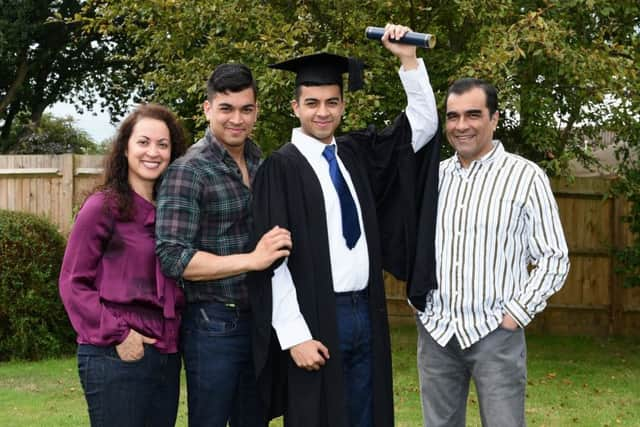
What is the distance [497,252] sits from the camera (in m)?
4.01

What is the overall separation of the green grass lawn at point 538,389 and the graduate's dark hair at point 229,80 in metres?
3.95

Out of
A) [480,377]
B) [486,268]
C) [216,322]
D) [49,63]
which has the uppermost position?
[49,63]

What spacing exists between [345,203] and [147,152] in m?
0.89

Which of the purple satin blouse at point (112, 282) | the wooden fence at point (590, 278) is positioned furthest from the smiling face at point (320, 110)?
the wooden fence at point (590, 278)

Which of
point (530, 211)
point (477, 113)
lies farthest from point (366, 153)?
point (530, 211)

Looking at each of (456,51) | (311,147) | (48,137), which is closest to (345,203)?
(311,147)

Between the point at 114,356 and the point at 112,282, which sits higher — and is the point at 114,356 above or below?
below

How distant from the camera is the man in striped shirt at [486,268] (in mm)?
3986

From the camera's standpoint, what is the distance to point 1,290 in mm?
9992

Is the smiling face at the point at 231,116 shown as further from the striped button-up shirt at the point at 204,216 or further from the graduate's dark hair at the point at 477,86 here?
the graduate's dark hair at the point at 477,86

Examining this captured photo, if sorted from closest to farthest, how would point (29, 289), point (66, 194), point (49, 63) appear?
1. point (29, 289)
2. point (66, 194)
3. point (49, 63)

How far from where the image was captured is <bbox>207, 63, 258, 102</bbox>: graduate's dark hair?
4.03 metres

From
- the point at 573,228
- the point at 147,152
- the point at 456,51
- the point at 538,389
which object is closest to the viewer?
the point at 147,152

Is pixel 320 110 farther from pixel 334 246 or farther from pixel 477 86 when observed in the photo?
pixel 477 86
